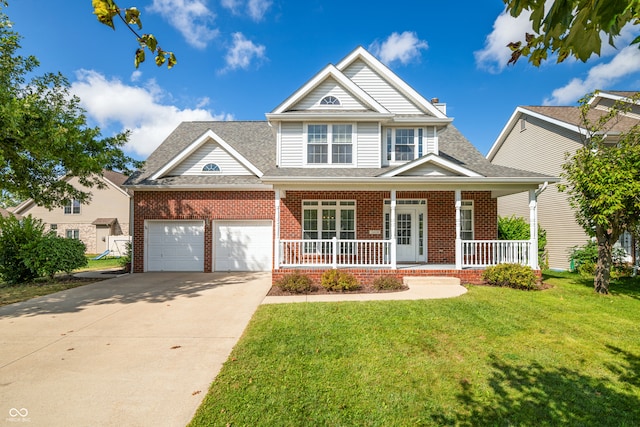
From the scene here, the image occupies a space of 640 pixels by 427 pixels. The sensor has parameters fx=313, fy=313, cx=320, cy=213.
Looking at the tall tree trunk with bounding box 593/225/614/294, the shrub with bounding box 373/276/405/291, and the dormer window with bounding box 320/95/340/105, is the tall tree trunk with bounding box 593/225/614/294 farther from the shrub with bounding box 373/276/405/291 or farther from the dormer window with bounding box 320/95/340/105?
the dormer window with bounding box 320/95/340/105

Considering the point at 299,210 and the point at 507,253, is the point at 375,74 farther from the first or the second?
the point at 507,253

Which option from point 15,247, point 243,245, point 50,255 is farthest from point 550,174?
Answer: point 15,247

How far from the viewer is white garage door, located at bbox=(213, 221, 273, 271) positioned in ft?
43.2

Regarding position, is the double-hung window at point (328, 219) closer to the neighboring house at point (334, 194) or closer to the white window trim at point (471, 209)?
the neighboring house at point (334, 194)

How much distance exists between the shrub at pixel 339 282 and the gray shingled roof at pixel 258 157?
10.5 ft

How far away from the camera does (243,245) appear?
1322 centimetres

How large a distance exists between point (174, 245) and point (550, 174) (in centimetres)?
1819

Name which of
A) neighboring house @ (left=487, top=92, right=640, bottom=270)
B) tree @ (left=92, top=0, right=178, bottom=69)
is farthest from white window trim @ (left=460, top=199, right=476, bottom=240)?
tree @ (left=92, top=0, right=178, bottom=69)

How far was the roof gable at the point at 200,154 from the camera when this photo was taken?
13.0 metres

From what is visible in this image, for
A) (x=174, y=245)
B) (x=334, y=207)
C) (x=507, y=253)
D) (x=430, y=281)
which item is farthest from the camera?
(x=174, y=245)

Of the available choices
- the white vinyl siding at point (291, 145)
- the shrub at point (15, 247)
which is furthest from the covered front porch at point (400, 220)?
the shrub at point (15, 247)

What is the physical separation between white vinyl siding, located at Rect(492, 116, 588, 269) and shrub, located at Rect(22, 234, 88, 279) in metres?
20.8

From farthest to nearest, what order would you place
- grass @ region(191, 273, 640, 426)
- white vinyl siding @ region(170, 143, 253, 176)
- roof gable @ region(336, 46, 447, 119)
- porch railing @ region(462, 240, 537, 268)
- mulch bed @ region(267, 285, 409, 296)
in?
white vinyl siding @ region(170, 143, 253, 176) → roof gable @ region(336, 46, 447, 119) → porch railing @ region(462, 240, 537, 268) → mulch bed @ region(267, 285, 409, 296) → grass @ region(191, 273, 640, 426)

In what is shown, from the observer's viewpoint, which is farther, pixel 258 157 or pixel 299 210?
pixel 258 157
